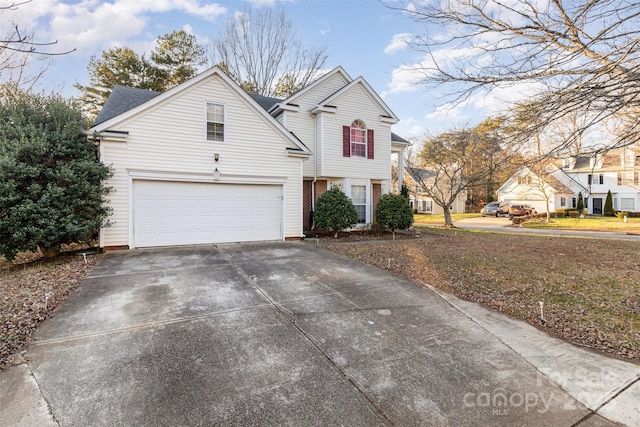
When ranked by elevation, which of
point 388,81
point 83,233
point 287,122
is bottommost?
point 83,233

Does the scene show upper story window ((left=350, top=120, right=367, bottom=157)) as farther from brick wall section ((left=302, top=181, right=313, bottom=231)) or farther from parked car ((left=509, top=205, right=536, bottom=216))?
parked car ((left=509, top=205, right=536, bottom=216))

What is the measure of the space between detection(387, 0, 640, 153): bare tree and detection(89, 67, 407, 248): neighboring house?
6888 mm

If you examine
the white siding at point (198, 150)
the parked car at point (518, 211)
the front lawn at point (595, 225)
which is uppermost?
the white siding at point (198, 150)

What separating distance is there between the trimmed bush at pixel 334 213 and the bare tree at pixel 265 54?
48.8ft

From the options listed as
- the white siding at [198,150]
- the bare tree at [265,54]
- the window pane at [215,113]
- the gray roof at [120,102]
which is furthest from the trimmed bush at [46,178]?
the bare tree at [265,54]

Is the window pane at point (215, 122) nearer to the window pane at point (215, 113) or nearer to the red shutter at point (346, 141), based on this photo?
the window pane at point (215, 113)

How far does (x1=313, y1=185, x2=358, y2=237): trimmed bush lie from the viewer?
1189 centimetres

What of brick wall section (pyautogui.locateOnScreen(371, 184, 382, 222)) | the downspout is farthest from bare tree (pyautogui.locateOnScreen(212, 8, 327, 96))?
brick wall section (pyautogui.locateOnScreen(371, 184, 382, 222))

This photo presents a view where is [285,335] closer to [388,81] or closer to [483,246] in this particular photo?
[388,81]

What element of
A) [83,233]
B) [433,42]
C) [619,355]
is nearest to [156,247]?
[83,233]

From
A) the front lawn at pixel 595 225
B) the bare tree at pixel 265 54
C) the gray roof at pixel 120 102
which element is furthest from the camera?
the bare tree at pixel 265 54

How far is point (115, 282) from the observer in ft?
19.2

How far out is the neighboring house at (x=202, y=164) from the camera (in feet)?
29.6

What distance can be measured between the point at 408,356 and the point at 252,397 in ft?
5.77
